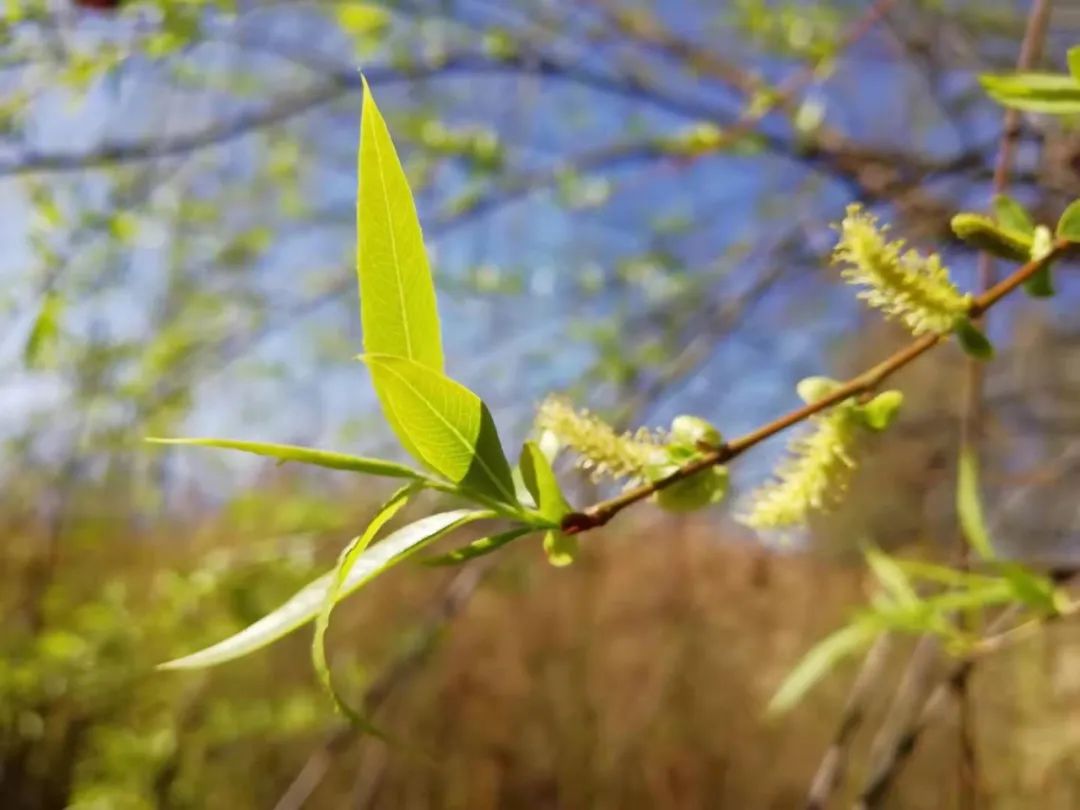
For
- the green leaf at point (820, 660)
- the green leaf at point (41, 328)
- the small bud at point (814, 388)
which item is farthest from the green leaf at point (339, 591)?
the green leaf at point (41, 328)

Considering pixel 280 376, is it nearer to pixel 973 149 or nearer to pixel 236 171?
pixel 236 171

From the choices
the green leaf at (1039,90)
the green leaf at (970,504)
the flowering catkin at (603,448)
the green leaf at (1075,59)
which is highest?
the green leaf at (1075,59)

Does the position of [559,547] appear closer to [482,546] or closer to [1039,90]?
[482,546]

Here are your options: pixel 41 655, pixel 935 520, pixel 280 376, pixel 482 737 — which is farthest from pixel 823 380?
pixel 482 737

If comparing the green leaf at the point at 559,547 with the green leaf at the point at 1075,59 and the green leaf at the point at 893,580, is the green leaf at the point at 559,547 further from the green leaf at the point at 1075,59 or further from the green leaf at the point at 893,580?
the green leaf at the point at 893,580

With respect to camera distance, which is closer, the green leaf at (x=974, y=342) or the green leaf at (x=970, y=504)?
the green leaf at (x=974, y=342)

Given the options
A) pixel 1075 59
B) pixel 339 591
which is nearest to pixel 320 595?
pixel 339 591
